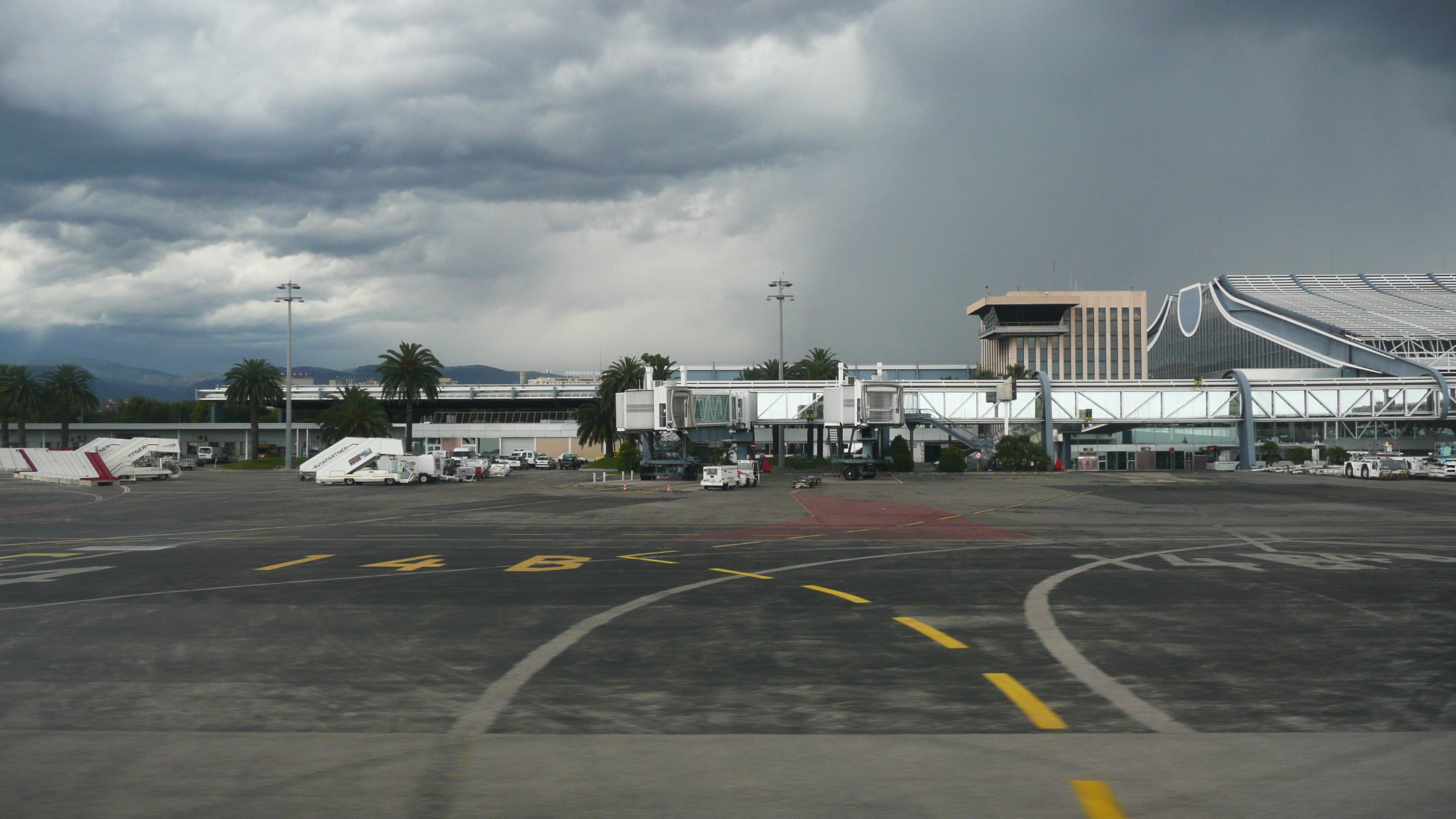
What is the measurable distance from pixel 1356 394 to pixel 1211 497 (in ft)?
196

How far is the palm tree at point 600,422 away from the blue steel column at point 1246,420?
63747mm

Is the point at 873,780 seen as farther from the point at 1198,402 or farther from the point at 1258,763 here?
the point at 1198,402

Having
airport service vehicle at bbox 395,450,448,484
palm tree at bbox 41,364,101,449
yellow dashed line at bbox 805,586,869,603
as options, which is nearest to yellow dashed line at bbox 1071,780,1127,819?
yellow dashed line at bbox 805,586,869,603

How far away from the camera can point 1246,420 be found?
90.7m

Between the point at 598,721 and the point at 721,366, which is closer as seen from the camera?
the point at 598,721

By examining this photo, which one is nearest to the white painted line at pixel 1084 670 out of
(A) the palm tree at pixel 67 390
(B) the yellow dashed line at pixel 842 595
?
(B) the yellow dashed line at pixel 842 595

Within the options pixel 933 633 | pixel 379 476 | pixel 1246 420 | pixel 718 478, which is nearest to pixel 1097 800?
pixel 933 633

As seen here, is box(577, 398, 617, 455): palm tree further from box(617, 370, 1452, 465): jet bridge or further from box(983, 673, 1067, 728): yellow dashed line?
box(983, 673, 1067, 728): yellow dashed line

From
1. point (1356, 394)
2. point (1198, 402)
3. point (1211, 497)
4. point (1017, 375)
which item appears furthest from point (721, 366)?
point (1211, 497)

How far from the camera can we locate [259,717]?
8156 millimetres

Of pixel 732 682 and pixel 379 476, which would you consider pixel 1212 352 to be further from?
pixel 732 682

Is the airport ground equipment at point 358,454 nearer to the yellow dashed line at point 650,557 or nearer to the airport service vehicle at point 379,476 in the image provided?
the airport service vehicle at point 379,476

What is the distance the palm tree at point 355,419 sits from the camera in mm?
106562

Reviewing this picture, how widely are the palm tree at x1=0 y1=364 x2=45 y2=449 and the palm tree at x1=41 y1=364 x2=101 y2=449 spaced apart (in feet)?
3.98
